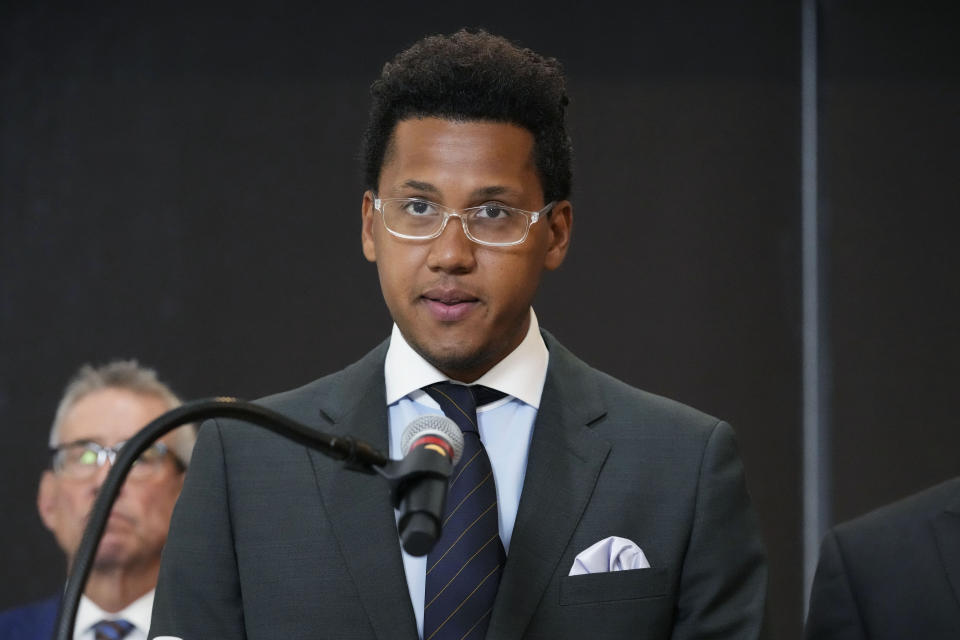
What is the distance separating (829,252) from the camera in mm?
3256

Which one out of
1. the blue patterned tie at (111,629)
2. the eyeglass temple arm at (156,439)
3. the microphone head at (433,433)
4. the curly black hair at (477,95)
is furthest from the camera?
the blue patterned tie at (111,629)

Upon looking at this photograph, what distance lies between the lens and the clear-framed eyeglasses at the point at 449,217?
1896 millimetres

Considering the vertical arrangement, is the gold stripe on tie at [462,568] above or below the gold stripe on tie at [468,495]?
below

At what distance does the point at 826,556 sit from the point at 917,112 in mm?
1560

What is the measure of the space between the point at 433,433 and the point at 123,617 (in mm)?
1906

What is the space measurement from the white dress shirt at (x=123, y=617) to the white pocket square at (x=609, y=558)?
149 centimetres

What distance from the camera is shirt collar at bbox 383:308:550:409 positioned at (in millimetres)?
1979

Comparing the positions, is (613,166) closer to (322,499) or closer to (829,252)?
(829,252)

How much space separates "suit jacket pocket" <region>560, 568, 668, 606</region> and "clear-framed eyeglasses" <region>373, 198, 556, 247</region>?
19.2 inches

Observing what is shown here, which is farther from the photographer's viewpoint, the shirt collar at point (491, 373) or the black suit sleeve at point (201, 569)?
the shirt collar at point (491, 373)

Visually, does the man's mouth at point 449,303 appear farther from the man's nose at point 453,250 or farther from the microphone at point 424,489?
the microphone at point 424,489

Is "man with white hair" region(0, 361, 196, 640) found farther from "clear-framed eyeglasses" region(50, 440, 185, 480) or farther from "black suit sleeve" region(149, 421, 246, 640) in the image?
"black suit sleeve" region(149, 421, 246, 640)

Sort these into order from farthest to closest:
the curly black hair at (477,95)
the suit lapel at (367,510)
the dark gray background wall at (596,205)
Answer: the dark gray background wall at (596,205)
the curly black hair at (477,95)
the suit lapel at (367,510)

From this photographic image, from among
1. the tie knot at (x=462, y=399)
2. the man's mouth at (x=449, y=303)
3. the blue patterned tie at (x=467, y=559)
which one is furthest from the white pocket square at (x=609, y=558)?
the man's mouth at (x=449, y=303)
